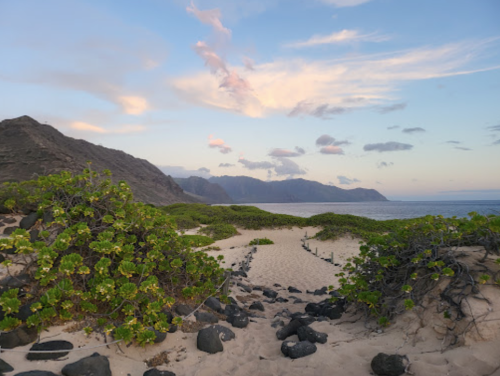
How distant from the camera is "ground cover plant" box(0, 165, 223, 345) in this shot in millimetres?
4531

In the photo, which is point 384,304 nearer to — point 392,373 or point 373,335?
point 373,335

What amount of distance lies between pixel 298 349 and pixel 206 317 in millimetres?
2330

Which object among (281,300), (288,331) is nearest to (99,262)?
(288,331)

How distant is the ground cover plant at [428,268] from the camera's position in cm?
475

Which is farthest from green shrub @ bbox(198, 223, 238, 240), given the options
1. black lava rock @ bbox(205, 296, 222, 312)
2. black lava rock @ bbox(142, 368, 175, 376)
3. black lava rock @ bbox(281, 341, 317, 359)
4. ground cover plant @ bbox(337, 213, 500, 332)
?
black lava rock @ bbox(142, 368, 175, 376)

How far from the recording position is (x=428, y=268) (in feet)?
18.5

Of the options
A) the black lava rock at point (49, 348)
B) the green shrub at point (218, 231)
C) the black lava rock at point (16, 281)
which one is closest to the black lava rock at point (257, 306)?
the black lava rock at point (49, 348)

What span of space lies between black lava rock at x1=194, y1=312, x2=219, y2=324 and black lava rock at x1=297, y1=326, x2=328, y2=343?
1.99m

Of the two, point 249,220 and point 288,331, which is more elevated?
point 288,331

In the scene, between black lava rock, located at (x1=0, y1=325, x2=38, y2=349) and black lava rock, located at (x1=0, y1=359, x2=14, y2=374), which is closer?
black lava rock, located at (x1=0, y1=359, x2=14, y2=374)

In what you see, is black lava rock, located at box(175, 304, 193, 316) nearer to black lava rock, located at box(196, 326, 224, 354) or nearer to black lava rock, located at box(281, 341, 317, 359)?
black lava rock, located at box(196, 326, 224, 354)

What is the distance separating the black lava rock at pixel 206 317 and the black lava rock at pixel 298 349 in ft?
6.29

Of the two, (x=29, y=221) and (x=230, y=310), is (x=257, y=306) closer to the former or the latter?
(x=230, y=310)

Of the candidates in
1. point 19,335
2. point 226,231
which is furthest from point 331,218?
point 19,335
